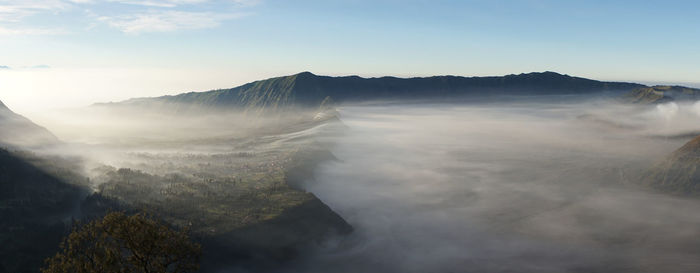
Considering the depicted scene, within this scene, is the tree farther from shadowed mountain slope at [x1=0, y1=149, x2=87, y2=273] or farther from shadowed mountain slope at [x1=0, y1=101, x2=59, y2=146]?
shadowed mountain slope at [x1=0, y1=101, x2=59, y2=146]

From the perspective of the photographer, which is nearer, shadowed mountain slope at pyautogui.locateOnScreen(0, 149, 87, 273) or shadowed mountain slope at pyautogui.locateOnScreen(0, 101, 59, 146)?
shadowed mountain slope at pyautogui.locateOnScreen(0, 149, 87, 273)

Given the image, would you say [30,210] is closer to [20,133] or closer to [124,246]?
[124,246]

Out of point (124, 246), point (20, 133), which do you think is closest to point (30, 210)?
point (124, 246)

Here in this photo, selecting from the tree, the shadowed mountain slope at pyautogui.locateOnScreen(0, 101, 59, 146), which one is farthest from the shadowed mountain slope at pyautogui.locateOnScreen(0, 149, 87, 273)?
the tree

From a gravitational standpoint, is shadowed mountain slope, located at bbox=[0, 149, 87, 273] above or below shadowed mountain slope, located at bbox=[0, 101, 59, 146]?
below

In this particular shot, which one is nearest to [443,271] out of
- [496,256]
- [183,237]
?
[496,256]

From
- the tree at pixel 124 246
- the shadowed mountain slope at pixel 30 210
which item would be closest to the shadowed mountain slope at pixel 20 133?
→ the shadowed mountain slope at pixel 30 210

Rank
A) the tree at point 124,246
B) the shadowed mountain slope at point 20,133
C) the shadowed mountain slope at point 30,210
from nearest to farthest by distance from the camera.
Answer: the tree at point 124,246 < the shadowed mountain slope at point 30,210 < the shadowed mountain slope at point 20,133

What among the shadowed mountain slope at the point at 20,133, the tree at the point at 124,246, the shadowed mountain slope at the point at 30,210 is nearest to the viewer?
the tree at the point at 124,246

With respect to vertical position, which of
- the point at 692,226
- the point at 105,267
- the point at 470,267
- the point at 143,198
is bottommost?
the point at 692,226

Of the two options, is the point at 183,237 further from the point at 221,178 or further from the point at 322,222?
the point at 221,178

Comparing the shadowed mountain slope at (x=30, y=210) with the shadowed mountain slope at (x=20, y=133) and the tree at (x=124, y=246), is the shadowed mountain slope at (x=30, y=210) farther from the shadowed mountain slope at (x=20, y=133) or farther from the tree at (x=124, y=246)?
the tree at (x=124, y=246)
